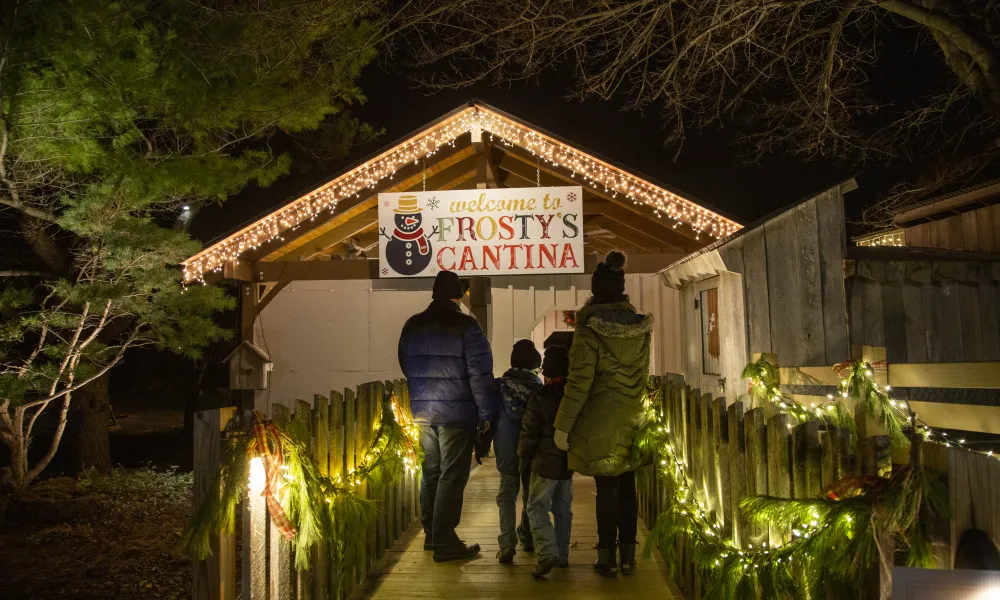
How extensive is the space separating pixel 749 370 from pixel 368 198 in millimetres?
7055

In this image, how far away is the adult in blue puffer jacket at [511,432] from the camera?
17.5 ft

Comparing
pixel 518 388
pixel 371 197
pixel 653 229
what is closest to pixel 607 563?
pixel 518 388

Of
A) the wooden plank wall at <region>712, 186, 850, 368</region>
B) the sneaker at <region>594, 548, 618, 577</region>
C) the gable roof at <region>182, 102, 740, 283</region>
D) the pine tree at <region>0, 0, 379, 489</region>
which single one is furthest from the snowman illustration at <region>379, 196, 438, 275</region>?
the sneaker at <region>594, 548, 618, 577</region>

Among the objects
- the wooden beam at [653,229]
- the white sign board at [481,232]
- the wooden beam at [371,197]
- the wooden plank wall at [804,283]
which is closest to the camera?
the wooden plank wall at [804,283]

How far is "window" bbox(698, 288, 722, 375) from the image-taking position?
8.54m

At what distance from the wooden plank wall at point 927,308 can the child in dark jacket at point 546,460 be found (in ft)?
14.4

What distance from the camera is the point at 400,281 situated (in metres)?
12.1

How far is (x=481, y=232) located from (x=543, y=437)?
17.2ft

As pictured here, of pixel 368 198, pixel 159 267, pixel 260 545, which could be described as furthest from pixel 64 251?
pixel 260 545

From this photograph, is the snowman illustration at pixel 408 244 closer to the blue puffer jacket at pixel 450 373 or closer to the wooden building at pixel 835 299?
the wooden building at pixel 835 299

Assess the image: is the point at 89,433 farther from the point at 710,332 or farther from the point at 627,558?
the point at 710,332

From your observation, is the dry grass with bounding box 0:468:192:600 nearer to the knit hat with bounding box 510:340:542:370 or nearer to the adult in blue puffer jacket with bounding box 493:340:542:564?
the adult in blue puffer jacket with bounding box 493:340:542:564

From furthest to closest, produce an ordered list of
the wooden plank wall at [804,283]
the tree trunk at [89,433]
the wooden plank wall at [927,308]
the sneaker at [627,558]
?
the tree trunk at [89,433]
the wooden plank wall at [927,308]
the wooden plank wall at [804,283]
the sneaker at [627,558]

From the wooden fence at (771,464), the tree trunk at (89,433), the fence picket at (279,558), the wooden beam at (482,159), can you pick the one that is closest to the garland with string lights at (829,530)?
the wooden fence at (771,464)
